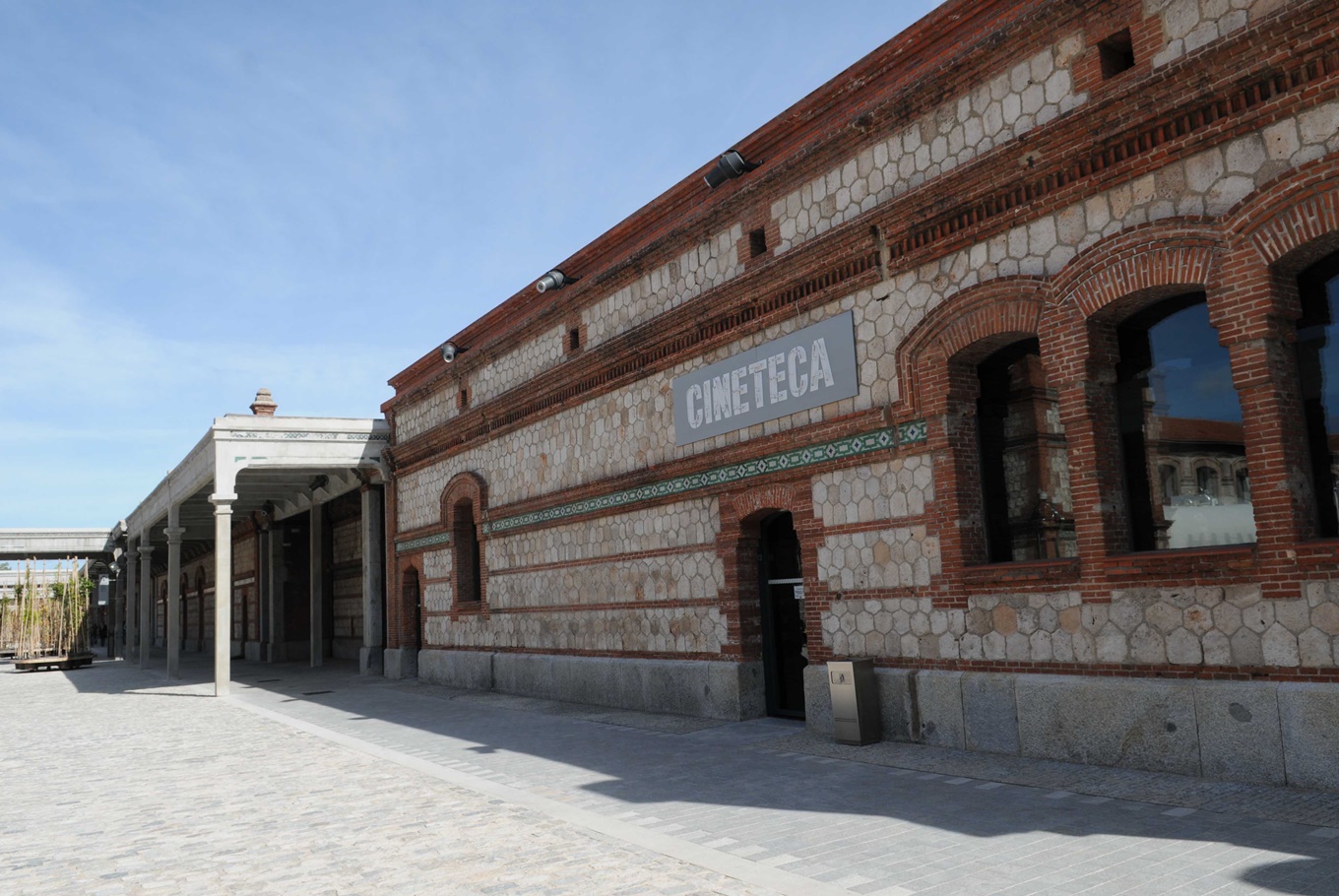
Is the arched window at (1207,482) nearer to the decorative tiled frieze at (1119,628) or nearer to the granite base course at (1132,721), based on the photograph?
the decorative tiled frieze at (1119,628)

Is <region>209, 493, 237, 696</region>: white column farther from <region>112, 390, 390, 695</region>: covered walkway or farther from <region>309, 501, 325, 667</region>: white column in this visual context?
<region>309, 501, 325, 667</region>: white column

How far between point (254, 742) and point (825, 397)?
Answer: 838cm

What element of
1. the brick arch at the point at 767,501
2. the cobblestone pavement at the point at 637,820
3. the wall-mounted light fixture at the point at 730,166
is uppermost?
the wall-mounted light fixture at the point at 730,166

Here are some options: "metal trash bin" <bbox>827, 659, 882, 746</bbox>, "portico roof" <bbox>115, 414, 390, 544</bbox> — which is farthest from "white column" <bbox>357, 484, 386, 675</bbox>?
"metal trash bin" <bbox>827, 659, 882, 746</bbox>

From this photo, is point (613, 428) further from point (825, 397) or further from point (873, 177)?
point (873, 177)

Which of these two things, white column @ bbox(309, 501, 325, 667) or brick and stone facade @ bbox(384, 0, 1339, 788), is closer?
brick and stone facade @ bbox(384, 0, 1339, 788)

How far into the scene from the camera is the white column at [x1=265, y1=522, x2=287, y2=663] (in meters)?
31.9

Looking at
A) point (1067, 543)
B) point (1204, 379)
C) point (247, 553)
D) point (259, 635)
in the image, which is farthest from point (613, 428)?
point (247, 553)

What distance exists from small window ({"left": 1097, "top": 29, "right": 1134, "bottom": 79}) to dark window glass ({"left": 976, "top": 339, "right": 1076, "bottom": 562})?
2.44m

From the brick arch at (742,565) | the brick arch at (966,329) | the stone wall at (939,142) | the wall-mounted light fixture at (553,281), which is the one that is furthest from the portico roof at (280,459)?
the brick arch at (966,329)

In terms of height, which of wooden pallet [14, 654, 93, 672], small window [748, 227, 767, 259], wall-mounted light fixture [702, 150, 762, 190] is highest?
wall-mounted light fixture [702, 150, 762, 190]

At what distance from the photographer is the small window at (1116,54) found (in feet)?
27.8

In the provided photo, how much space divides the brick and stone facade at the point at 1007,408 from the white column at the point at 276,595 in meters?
19.8

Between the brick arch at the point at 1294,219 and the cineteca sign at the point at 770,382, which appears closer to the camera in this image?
the brick arch at the point at 1294,219
